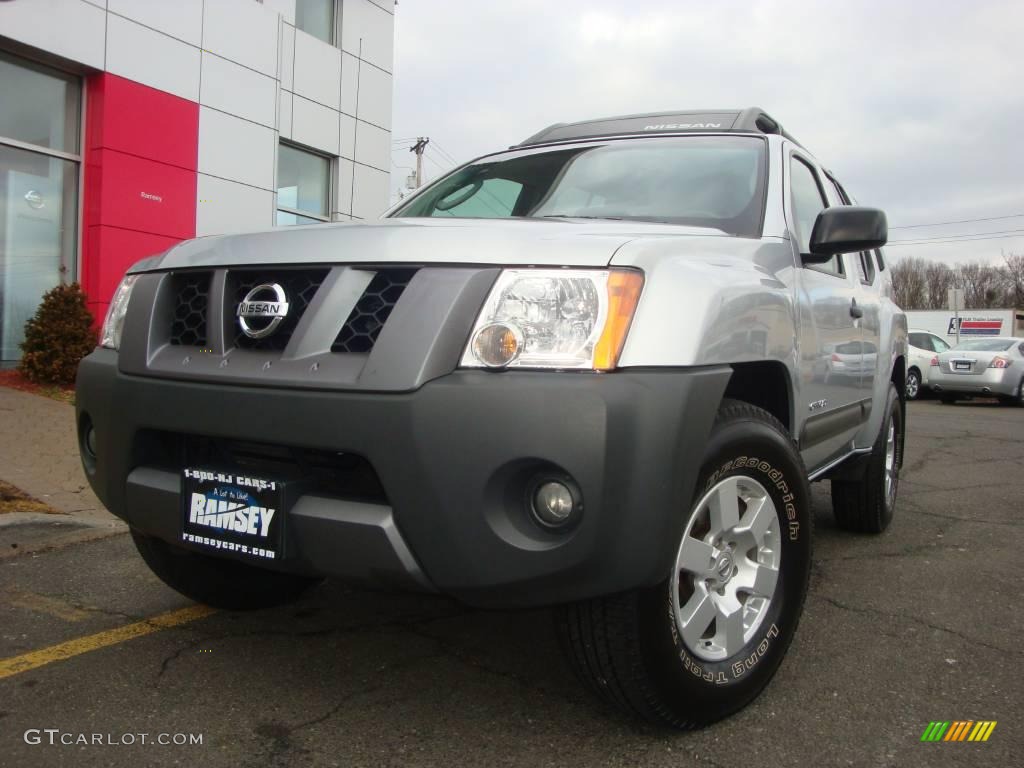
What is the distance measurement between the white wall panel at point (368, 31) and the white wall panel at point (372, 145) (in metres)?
1.06

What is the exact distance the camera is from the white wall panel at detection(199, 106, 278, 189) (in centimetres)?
1133

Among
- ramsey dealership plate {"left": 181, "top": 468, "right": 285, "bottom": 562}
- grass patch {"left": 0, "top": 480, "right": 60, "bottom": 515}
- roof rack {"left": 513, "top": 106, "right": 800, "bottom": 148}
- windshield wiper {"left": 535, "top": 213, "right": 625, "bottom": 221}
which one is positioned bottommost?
grass patch {"left": 0, "top": 480, "right": 60, "bottom": 515}

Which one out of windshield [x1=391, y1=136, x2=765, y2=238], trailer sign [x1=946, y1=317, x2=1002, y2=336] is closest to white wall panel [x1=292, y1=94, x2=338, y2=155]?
windshield [x1=391, y1=136, x2=765, y2=238]

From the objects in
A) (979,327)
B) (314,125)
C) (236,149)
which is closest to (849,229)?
(236,149)

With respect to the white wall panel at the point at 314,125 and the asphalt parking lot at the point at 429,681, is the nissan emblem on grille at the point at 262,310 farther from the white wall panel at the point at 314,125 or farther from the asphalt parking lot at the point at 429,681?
the white wall panel at the point at 314,125

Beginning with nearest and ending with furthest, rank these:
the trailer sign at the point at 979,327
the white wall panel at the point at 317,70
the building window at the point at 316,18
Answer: the white wall panel at the point at 317,70, the building window at the point at 316,18, the trailer sign at the point at 979,327

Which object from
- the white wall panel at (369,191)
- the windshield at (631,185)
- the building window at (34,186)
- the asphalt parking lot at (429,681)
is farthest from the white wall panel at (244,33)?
the asphalt parking lot at (429,681)

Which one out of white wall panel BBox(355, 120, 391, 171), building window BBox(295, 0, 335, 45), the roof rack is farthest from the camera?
white wall panel BBox(355, 120, 391, 171)

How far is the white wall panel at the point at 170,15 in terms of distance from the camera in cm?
1030

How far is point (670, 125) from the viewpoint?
3666 millimetres

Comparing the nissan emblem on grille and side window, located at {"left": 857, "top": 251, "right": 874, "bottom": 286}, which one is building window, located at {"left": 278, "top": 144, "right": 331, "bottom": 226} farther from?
the nissan emblem on grille

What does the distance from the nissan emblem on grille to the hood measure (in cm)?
8

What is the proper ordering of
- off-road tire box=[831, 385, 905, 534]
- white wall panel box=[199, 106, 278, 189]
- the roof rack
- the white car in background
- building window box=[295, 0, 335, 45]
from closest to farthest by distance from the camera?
the roof rack < off-road tire box=[831, 385, 905, 534] < white wall panel box=[199, 106, 278, 189] < building window box=[295, 0, 335, 45] < the white car in background

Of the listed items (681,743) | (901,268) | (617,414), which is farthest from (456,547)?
(901,268)
